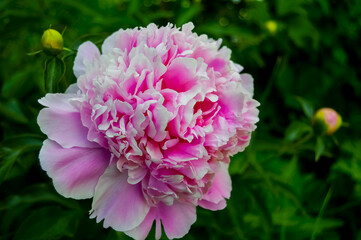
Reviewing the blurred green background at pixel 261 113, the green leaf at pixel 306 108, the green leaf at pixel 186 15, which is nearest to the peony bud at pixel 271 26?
the blurred green background at pixel 261 113

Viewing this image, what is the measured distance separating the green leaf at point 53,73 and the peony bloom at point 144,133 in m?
0.06

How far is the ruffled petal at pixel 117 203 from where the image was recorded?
582 mm

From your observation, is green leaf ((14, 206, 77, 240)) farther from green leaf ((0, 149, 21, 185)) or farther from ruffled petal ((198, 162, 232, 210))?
ruffled petal ((198, 162, 232, 210))

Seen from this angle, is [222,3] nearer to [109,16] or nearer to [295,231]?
[109,16]

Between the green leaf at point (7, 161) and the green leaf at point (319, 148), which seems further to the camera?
the green leaf at point (319, 148)

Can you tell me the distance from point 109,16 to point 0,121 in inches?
16.4

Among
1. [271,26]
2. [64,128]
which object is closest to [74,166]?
[64,128]

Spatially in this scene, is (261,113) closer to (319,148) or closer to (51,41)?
(319,148)

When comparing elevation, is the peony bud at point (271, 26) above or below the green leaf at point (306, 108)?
below

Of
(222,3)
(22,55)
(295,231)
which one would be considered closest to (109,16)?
(22,55)

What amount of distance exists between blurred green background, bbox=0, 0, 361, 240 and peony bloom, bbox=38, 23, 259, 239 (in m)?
0.16

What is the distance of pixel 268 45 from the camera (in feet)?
5.11

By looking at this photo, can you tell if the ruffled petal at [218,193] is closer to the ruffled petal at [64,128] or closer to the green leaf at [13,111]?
the ruffled petal at [64,128]

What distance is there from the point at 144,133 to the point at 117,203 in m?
0.11
